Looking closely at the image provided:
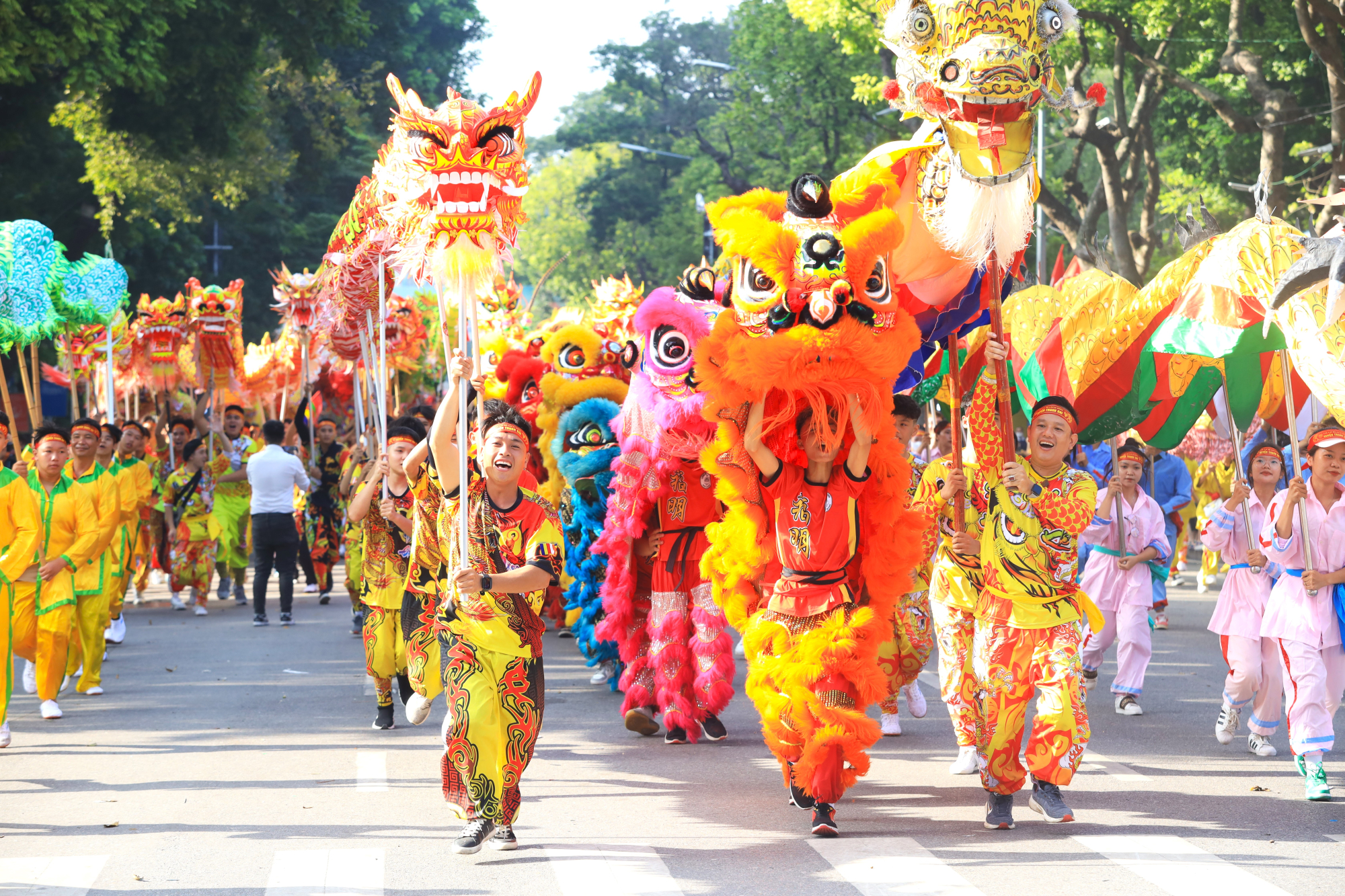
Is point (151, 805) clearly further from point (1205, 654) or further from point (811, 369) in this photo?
point (1205, 654)

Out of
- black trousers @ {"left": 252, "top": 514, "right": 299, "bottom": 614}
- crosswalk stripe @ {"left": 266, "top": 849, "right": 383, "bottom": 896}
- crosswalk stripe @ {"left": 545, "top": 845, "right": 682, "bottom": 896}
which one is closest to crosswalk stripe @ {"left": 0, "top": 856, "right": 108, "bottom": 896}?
crosswalk stripe @ {"left": 266, "top": 849, "right": 383, "bottom": 896}

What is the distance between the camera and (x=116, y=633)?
12.5 m

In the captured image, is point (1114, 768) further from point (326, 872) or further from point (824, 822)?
point (326, 872)

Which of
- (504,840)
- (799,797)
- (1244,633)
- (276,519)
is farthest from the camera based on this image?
(276,519)

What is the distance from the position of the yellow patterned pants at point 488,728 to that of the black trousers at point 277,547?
7.93 metres

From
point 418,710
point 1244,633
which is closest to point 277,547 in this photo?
point 418,710

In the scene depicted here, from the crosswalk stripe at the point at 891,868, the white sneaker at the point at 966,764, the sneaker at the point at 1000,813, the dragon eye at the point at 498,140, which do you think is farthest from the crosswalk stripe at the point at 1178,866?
the dragon eye at the point at 498,140

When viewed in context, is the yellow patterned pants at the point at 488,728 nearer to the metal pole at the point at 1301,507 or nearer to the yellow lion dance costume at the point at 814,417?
the yellow lion dance costume at the point at 814,417

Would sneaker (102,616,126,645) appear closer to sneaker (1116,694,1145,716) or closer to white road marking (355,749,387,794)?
white road marking (355,749,387,794)

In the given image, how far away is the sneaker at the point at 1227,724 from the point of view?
7.86 meters

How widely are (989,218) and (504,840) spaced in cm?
349

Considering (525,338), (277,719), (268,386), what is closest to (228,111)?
(268,386)

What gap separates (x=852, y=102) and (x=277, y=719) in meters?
26.6

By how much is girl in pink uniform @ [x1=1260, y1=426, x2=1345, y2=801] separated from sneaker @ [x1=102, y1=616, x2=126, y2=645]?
9.30m
